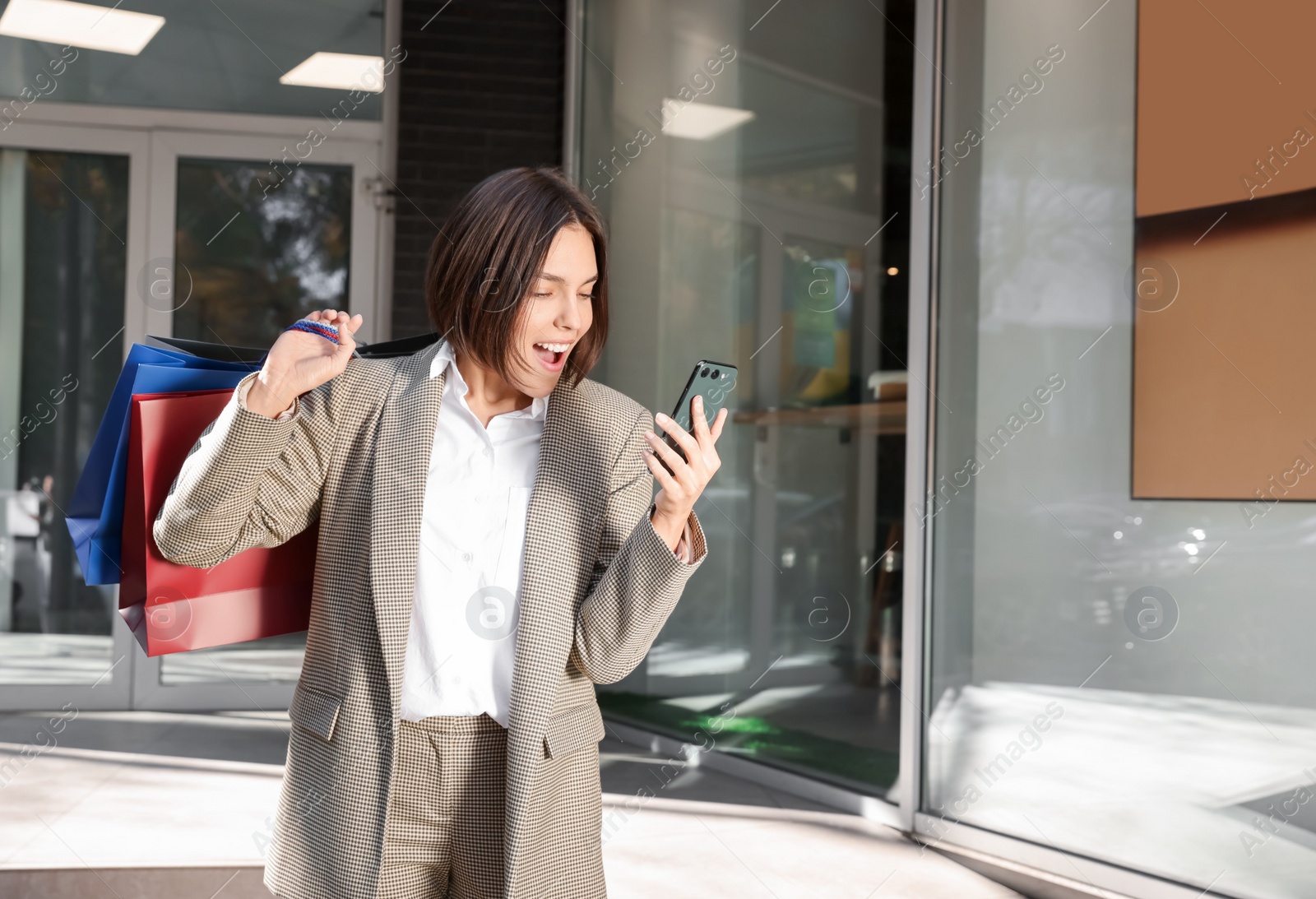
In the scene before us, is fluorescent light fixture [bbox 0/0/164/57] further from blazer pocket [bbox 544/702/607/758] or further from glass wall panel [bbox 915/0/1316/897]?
blazer pocket [bbox 544/702/607/758]

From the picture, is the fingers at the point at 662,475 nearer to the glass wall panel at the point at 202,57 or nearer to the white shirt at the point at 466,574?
the white shirt at the point at 466,574

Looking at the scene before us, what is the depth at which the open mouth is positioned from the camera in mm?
1302

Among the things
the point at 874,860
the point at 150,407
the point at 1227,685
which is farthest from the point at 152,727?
the point at 1227,685

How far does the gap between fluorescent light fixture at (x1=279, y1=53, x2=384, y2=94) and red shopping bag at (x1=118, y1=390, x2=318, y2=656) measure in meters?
4.49

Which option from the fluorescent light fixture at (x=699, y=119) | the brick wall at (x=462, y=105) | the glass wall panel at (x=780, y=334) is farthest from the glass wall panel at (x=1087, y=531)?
the brick wall at (x=462, y=105)

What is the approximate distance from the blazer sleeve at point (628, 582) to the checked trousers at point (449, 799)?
0.16m

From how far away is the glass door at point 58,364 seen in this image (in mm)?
5059

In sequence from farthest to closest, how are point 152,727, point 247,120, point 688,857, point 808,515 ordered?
1. point 247,120
2. point 152,727
3. point 808,515
4. point 688,857

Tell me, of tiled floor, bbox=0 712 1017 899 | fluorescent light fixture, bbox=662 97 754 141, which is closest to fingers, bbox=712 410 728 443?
tiled floor, bbox=0 712 1017 899

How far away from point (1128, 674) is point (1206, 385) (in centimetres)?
83

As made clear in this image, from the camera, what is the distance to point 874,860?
3.27 metres

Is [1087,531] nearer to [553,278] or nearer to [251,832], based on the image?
[553,278]

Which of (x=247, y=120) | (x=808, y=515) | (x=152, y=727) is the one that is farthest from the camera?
(x=247, y=120)

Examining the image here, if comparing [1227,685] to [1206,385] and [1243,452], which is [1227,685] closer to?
[1243,452]
